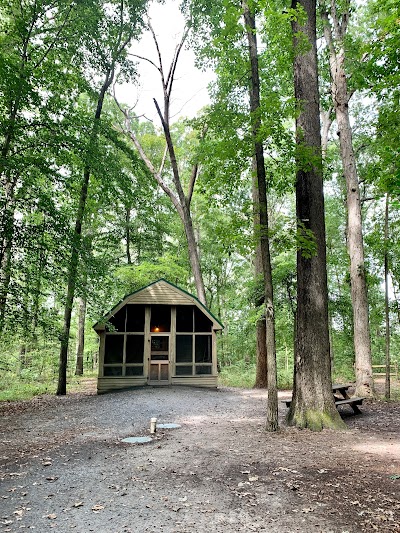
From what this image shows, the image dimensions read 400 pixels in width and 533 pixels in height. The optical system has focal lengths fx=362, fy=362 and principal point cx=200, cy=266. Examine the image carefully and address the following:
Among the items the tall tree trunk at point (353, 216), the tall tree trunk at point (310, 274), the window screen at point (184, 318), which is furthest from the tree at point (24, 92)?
the tall tree trunk at point (353, 216)

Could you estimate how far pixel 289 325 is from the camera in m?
18.5

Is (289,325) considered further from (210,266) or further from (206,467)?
(206,467)

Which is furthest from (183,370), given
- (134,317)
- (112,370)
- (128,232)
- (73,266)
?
(128,232)

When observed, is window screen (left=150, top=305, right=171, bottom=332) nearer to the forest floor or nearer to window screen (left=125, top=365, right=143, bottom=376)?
window screen (left=125, top=365, right=143, bottom=376)

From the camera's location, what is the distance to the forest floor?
3.20 meters

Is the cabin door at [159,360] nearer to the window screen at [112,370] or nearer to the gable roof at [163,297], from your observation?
the window screen at [112,370]

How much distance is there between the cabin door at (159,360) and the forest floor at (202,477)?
627 centimetres

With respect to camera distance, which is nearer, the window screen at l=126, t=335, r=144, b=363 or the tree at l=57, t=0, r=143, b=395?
the tree at l=57, t=0, r=143, b=395

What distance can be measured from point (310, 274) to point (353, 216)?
204 inches

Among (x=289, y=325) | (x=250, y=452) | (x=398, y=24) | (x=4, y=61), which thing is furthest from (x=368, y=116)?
(x=250, y=452)

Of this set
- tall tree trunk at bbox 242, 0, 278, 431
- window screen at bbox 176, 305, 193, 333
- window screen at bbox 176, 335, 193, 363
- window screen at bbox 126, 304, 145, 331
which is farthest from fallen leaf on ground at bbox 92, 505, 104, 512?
window screen at bbox 176, 305, 193, 333

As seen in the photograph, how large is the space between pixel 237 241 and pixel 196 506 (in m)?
4.54

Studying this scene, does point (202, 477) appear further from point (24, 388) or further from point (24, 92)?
point (24, 388)

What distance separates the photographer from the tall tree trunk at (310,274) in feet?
21.9
